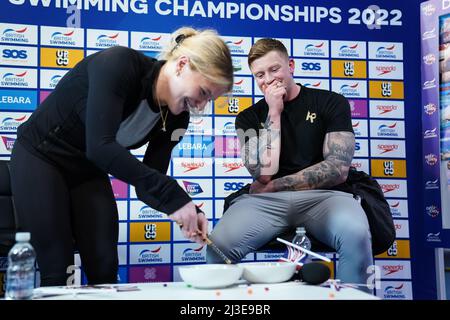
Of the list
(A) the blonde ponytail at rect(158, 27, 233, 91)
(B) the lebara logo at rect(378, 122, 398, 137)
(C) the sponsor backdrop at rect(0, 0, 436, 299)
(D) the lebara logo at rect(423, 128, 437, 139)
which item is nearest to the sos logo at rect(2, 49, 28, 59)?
(C) the sponsor backdrop at rect(0, 0, 436, 299)

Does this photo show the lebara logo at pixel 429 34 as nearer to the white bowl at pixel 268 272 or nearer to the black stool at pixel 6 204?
the white bowl at pixel 268 272

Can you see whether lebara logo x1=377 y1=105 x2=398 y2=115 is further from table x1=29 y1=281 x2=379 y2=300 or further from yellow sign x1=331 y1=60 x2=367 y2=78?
table x1=29 y1=281 x2=379 y2=300

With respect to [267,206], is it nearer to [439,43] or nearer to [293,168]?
[293,168]

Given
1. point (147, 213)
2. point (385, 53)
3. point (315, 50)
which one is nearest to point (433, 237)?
point (385, 53)

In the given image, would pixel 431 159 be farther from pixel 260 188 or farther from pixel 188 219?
pixel 188 219

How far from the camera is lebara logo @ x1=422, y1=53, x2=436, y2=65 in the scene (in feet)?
10.7

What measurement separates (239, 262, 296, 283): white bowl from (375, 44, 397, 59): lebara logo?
8.32 ft

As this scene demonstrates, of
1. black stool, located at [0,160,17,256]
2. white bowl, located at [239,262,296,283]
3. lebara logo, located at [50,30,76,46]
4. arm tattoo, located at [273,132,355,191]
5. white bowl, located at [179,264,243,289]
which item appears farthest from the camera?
lebara logo, located at [50,30,76,46]

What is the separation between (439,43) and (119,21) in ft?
6.85

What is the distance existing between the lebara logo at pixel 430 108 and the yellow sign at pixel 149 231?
6.12 feet

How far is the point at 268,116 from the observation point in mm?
2455

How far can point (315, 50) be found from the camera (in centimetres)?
349

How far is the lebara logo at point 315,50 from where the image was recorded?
348 cm
